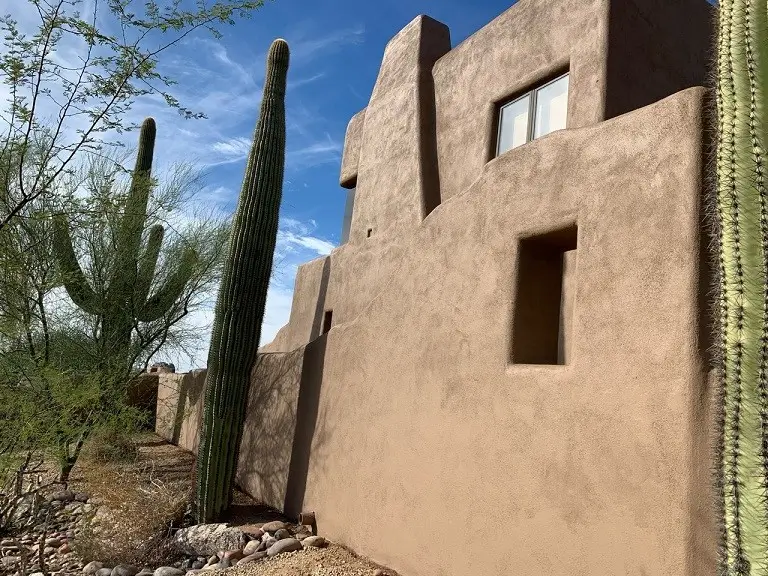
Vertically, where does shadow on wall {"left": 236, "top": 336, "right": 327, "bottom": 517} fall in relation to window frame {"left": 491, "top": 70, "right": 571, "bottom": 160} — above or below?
below

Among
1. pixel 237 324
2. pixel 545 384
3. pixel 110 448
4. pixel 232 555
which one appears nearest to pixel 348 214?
pixel 237 324

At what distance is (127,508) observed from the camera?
7281 mm

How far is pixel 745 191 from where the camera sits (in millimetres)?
2949

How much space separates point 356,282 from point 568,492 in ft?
15.2

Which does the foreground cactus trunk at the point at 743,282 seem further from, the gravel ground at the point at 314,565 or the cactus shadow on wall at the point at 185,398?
the cactus shadow on wall at the point at 185,398

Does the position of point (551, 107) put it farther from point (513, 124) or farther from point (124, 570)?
point (124, 570)

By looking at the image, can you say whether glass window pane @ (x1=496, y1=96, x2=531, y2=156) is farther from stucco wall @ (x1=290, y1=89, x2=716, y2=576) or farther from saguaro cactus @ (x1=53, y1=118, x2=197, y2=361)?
saguaro cactus @ (x1=53, y1=118, x2=197, y2=361)

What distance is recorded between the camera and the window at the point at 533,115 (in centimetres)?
650

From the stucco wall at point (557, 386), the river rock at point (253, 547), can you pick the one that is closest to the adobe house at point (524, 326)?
the stucco wall at point (557, 386)

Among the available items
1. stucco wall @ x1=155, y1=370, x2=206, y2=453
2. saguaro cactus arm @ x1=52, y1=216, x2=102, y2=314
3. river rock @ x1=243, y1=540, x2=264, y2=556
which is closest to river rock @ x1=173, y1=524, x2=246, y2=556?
river rock @ x1=243, y1=540, x2=264, y2=556

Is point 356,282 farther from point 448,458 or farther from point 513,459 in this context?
point 513,459

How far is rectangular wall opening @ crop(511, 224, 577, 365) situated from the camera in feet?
15.0

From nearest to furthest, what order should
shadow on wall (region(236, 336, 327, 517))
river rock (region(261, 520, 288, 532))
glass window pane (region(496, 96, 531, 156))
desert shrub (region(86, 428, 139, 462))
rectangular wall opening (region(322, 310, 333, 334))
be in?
river rock (region(261, 520, 288, 532)) → glass window pane (region(496, 96, 531, 156)) → shadow on wall (region(236, 336, 327, 517)) → rectangular wall opening (region(322, 310, 333, 334)) → desert shrub (region(86, 428, 139, 462))

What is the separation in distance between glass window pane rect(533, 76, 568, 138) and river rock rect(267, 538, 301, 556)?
460cm
